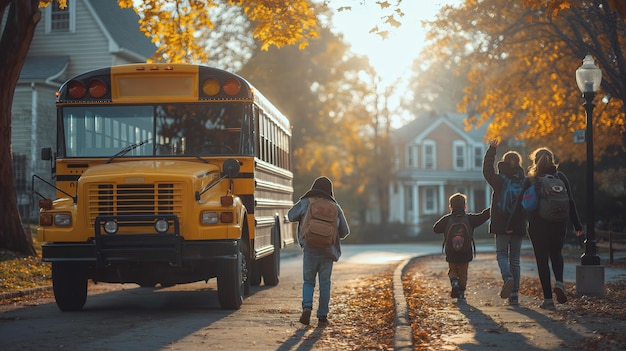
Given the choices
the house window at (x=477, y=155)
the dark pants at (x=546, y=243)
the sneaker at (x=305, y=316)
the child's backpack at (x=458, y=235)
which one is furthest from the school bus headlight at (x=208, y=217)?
the house window at (x=477, y=155)

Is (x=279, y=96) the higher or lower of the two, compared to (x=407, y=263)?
higher

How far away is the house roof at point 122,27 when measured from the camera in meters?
37.6

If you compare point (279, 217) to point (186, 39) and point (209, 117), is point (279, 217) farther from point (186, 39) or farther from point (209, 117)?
point (186, 39)

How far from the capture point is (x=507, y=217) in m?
12.8

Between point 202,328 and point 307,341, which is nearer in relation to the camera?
point 307,341

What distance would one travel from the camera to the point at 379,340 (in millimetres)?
9820

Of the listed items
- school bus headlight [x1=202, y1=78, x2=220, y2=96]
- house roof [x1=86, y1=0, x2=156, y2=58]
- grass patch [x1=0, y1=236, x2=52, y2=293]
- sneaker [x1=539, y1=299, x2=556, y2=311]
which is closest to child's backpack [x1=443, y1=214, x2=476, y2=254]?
sneaker [x1=539, y1=299, x2=556, y2=311]

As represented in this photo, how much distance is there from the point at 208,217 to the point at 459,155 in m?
54.2

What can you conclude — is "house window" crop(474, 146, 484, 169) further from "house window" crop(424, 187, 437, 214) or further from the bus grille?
the bus grille

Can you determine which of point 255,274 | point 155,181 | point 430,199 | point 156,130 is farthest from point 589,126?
point 430,199

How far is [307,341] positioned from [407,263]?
48.7 feet

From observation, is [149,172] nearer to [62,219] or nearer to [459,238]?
[62,219]

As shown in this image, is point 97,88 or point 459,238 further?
point 459,238

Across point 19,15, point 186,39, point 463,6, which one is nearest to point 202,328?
point 19,15
